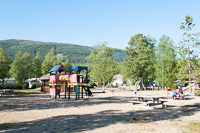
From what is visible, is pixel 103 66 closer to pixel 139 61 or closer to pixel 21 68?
pixel 139 61

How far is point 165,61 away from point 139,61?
6.61 meters

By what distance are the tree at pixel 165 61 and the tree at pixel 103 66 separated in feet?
40.1

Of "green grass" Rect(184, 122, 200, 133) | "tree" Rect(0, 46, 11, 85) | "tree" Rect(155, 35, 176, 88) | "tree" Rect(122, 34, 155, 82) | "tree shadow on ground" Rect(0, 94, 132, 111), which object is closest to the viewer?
"green grass" Rect(184, 122, 200, 133)

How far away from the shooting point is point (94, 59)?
147ft

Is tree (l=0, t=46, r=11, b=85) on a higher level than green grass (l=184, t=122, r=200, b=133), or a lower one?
higher

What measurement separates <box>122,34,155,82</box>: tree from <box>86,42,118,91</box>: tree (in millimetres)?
8830

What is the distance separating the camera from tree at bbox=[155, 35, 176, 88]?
46906mm

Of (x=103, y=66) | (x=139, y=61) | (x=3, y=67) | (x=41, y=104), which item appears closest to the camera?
(x=41, y=104)

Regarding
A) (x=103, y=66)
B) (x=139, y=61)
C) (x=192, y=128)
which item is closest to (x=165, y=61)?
(x=139, y=61)

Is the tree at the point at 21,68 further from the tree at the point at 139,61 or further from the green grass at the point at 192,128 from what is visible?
the green grass at the point at 192,128

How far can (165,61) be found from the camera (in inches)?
1901

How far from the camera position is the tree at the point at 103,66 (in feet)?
137

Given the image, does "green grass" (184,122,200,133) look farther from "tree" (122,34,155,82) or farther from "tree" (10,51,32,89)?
"tree" (10,51,32,89)

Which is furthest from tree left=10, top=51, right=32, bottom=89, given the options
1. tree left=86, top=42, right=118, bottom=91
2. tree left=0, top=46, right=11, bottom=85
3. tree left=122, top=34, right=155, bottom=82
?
tree left=122, top=34, right=155, bottom=82
